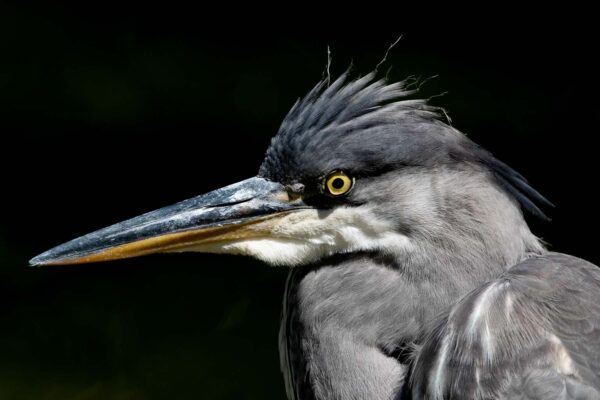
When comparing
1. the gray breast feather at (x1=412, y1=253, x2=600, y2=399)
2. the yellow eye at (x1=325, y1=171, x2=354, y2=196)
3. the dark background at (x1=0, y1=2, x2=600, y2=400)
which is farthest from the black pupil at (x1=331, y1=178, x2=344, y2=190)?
the dark background at (x1=0, y1=2, x2=600, y2=400)

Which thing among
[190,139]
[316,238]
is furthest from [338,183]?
[190,139]

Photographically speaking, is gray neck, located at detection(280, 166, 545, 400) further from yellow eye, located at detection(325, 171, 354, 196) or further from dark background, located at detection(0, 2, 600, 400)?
dark background, located at detection(0, 2, 600, 400)

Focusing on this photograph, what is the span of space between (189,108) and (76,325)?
77 centimetres

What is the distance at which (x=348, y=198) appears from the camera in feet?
6.48

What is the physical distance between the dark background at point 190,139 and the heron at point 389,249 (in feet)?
4.23

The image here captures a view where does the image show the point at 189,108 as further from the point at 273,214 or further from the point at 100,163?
the point at 273,214

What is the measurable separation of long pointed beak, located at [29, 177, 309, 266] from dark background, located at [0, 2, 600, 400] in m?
1.26

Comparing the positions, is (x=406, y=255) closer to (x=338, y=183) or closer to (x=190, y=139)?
(x=338, y=183)

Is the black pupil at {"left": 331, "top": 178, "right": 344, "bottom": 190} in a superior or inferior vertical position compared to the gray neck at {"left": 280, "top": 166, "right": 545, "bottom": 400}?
superior

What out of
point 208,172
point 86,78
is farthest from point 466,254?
point 86,78

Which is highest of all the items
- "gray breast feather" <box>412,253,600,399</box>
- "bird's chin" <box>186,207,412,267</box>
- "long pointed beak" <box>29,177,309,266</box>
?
"long pointed beak" <box>29,177,309,266</box>

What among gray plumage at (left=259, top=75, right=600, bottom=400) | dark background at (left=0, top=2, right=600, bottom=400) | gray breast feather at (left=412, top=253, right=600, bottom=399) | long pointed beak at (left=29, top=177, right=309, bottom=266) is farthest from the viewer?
dark background at (left=0, top=2, right=600, bottom=400)

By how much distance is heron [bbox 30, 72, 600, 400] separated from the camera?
6.09 ft

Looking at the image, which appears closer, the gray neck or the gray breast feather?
the gray breast feather
